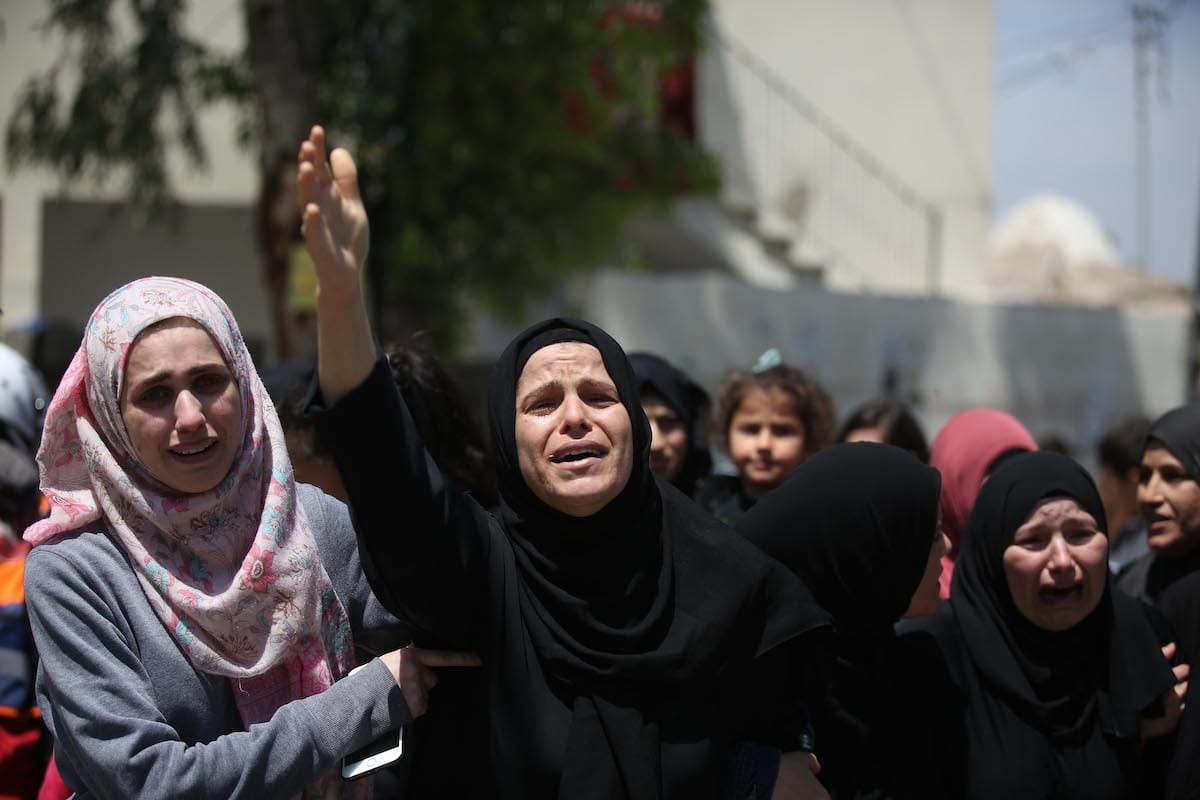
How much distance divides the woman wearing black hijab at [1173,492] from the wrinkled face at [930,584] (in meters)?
0.86

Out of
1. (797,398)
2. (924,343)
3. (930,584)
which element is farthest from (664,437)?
(924,343)

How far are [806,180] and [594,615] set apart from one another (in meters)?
10.5

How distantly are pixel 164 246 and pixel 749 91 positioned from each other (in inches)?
225

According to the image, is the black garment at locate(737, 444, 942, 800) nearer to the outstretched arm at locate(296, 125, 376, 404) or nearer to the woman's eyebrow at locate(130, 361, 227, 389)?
the outstretched arm at locate(296, 125, 376, 404)

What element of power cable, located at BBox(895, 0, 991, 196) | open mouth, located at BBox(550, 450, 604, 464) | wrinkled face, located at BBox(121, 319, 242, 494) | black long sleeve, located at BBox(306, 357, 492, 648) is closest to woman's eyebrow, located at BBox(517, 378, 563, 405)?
open mouth, located at BBox(550, 450, 604, 464)

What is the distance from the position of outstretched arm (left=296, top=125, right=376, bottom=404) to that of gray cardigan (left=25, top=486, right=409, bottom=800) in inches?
19.3

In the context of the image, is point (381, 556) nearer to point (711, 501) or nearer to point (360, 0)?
point (711, 501)

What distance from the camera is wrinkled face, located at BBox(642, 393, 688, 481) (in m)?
3.71

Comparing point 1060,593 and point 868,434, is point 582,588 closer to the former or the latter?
point 1060,593

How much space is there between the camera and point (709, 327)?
297 inches

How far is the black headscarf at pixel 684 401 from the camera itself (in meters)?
3.74

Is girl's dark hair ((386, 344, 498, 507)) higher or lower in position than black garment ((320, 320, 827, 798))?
higher

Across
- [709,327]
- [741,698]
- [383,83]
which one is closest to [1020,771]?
[741,698]

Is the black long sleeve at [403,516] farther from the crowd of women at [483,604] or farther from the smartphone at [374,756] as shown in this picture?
the smartphone at [374,756]
